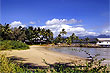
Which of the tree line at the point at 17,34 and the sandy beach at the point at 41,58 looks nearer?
the sandy beach at the point at 41,58

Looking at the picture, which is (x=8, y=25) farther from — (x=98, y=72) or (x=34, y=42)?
(x=98, y=72)

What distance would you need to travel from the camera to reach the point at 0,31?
135 feet

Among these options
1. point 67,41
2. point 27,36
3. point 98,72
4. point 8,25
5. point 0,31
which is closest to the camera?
point 98,72

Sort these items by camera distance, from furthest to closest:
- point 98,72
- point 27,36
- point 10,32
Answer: point 27,36, point 10,32, point 98,72

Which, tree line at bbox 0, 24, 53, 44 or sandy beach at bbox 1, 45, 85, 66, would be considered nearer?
sandy beach at bbox 1, 45, 85, 66

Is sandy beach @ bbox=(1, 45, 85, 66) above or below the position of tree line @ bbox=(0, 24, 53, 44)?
below

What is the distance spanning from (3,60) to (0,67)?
24 centimetres

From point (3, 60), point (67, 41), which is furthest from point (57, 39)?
point (3, 60)

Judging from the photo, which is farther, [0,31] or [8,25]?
[8,25]

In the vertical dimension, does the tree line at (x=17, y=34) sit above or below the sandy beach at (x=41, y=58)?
above

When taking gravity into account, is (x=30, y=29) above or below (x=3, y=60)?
above

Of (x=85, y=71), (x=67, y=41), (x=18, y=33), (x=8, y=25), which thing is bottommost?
(x=85, y=71)

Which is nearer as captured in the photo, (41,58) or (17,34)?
(41,58)

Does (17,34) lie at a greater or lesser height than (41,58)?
greater
